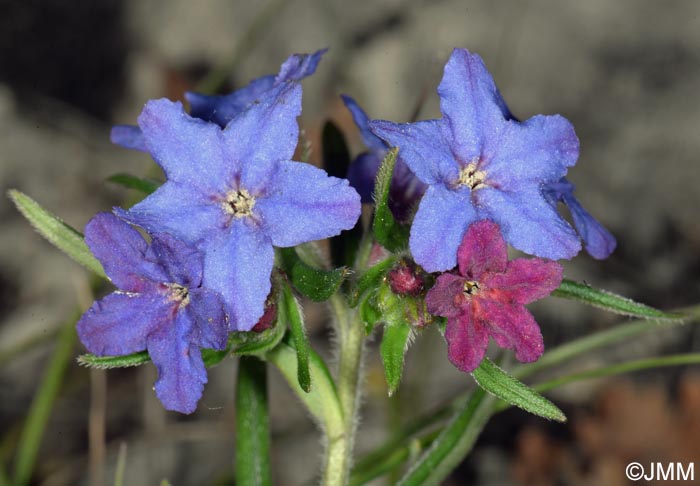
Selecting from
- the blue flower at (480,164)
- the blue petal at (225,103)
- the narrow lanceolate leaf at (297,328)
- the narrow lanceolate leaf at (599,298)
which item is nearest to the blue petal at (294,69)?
the blue petal at (225,103)

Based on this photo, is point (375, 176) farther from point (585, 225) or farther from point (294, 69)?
point (585, 225)

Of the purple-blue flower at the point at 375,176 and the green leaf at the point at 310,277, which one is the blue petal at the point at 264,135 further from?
the purple-blue flower at the point at 375,176

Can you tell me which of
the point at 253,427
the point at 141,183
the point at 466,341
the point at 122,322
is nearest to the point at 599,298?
the point at 466,341

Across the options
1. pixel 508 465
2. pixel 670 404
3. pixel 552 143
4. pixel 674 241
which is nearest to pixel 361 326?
pixel 552 143

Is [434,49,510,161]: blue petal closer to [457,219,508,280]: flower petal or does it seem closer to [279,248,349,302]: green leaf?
[457,219,508,280]: flower petal

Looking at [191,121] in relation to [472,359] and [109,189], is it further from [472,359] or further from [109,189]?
[109,189]
